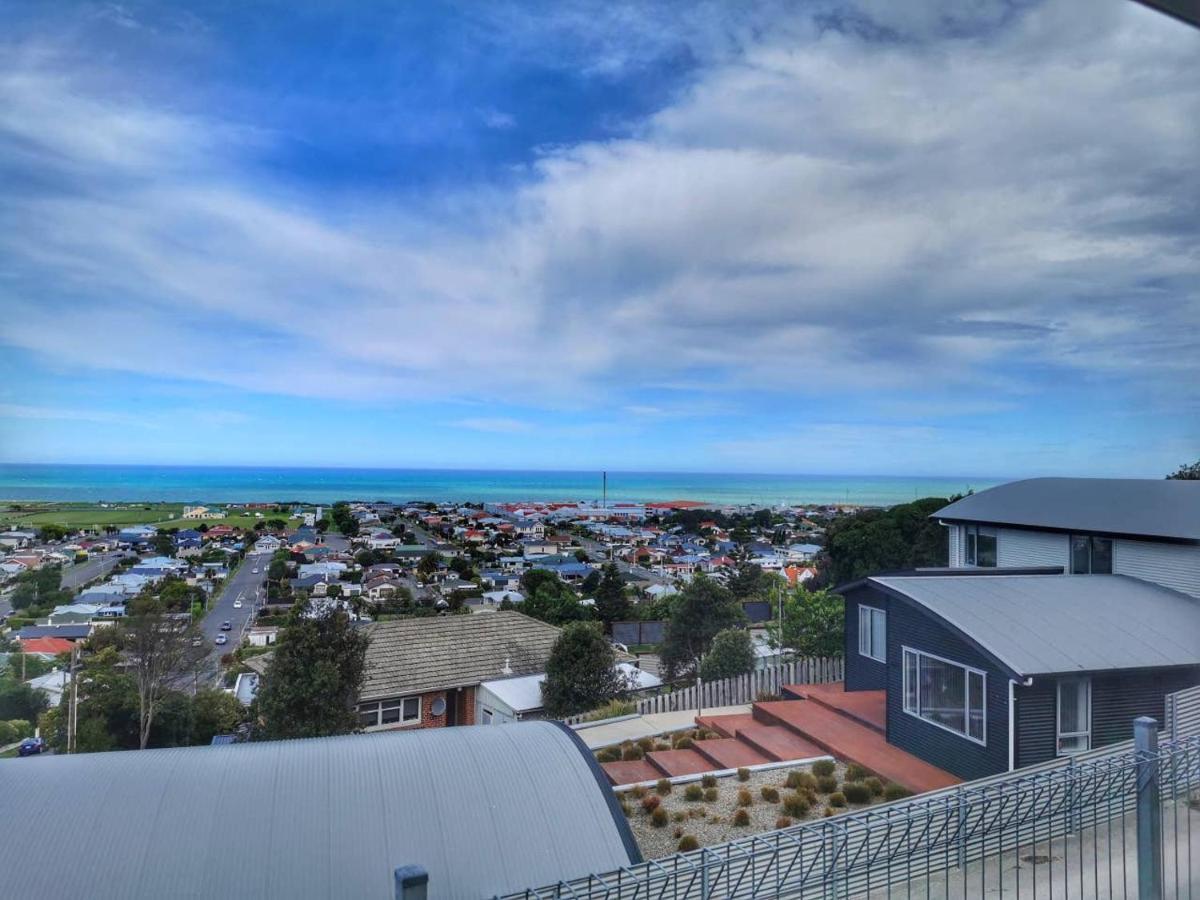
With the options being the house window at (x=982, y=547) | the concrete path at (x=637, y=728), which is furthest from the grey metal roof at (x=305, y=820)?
the house window at (x=982, y=547)

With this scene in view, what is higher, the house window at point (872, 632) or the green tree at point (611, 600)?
the green tree at point (611, 600)

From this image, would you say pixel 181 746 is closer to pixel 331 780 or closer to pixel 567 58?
pixel 331 780

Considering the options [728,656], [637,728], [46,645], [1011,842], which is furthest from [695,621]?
[46,645]

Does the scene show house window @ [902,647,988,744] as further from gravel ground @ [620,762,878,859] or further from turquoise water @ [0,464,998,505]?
turquoise water @ [0,464,998,505]

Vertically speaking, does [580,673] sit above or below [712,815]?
above

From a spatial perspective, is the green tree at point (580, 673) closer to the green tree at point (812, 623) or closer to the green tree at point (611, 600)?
the green tree at point (611, 600)

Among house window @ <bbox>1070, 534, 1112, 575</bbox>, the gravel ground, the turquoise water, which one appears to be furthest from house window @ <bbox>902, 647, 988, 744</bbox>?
house window @ <bbox>1070, 534, 1112, 575</bbox>

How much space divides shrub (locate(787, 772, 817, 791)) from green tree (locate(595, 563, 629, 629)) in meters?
0.84

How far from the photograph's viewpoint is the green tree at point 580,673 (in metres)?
2.75

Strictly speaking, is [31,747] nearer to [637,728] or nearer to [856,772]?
[637,728]

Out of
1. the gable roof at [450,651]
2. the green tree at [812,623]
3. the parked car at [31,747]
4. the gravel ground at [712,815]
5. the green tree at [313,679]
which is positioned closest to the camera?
the parked car at [31,747]

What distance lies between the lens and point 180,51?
82.4 inches

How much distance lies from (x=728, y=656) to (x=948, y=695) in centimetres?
94

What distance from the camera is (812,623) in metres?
3.67
